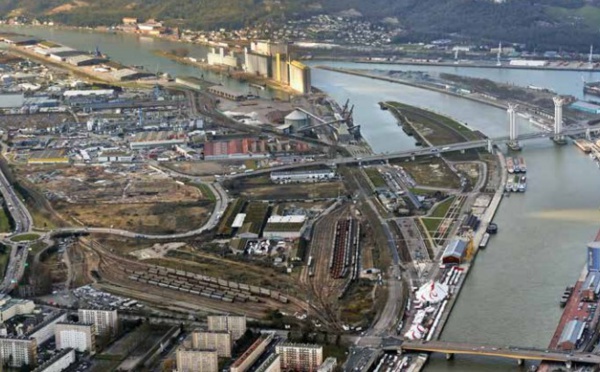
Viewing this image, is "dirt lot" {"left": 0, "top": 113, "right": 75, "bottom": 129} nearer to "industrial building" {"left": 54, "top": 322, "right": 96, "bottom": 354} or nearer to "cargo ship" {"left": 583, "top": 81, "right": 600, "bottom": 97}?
"cargo ship" {"left": 583, "top": 81, "right": 600, "bottom": 97}

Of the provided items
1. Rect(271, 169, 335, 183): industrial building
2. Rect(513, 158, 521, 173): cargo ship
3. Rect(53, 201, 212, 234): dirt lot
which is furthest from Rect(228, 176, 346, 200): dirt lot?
Rect(513, 158, 521, 173): cargo ship

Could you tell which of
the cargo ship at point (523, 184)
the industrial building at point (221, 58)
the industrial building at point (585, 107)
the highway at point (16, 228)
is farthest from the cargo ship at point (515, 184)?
the industrial building at point (221, 58)

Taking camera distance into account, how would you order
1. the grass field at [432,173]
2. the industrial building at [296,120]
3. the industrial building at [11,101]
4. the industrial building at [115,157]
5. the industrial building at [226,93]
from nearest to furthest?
the grass field at [432,173]
the industrial building at [115,157]
the industrial building at [296,120]
the industrial building at [11,101]
the industrial building at [226,93]

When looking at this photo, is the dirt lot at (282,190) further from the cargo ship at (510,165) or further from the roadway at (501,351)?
the roadway at (501,351)

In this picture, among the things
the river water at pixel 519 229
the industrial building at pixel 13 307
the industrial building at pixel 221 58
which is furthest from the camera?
the industrial building at pixel 221 58

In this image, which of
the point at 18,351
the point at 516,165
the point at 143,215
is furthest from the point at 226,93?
the point at 18,351

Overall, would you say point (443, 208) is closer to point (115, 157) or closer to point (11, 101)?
point (115, 157)

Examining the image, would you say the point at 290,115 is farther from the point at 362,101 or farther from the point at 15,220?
the point at 15,220
